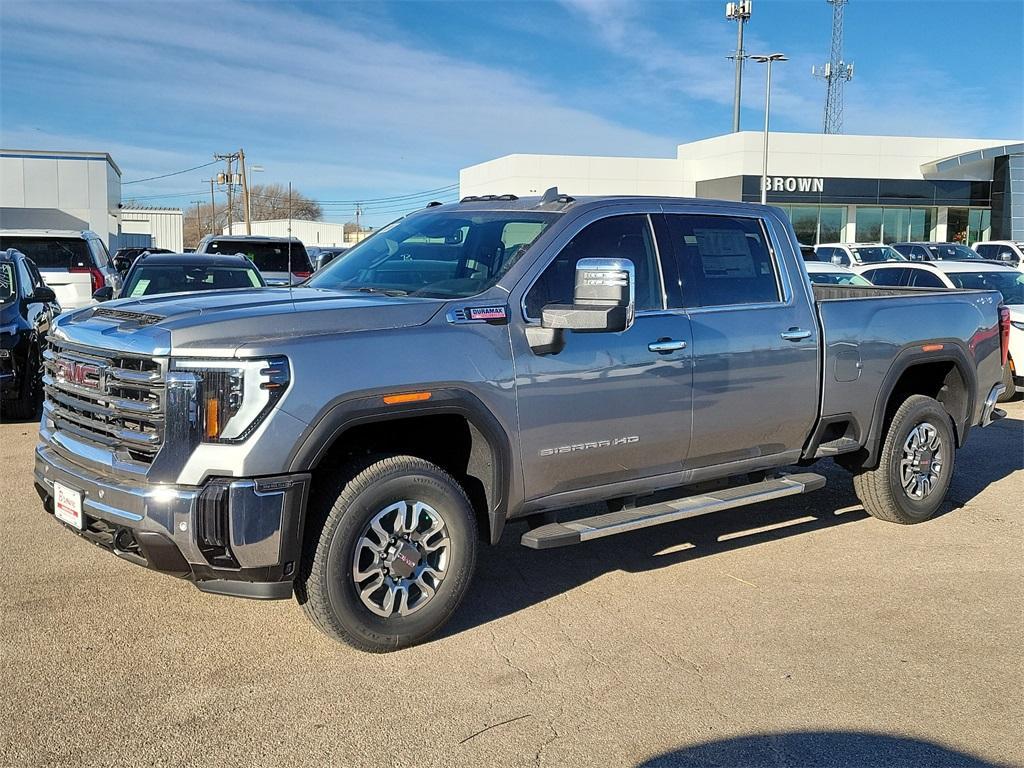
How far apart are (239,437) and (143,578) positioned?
179cm

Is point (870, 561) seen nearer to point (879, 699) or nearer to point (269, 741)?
point (879, 699)

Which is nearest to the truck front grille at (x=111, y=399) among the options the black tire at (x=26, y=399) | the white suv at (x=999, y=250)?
the black tire at (x=26, y=399)

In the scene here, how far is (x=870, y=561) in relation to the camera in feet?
19.5

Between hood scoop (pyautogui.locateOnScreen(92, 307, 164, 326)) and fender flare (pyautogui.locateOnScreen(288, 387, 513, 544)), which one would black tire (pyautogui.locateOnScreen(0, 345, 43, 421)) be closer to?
hood scoop (pyautogui.locateOnScreen(92, 307, 164, 326))

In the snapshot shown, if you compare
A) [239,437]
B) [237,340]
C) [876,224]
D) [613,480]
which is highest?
[876,224]

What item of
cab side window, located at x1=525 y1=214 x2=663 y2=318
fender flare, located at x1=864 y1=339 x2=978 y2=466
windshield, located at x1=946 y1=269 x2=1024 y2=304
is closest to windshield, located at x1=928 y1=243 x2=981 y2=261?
windshield, located at x1=946 y1=269 x2=1024 y2=304

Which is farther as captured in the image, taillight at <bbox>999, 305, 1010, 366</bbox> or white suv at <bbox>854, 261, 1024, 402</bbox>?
white suv at <bbox>854, 261, 1024, 402</bbox>

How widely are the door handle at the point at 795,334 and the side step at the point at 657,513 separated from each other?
844 mm

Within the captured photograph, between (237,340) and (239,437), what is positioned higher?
(237,340)

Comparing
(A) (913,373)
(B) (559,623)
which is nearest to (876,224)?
(A) (913,373)

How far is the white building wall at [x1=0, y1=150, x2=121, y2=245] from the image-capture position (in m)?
43.3

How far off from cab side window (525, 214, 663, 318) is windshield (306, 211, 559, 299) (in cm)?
19

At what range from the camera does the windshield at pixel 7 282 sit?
397 inches

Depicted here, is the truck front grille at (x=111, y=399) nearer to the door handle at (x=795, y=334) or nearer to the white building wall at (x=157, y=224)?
the door handle at (x=795, y=334)
